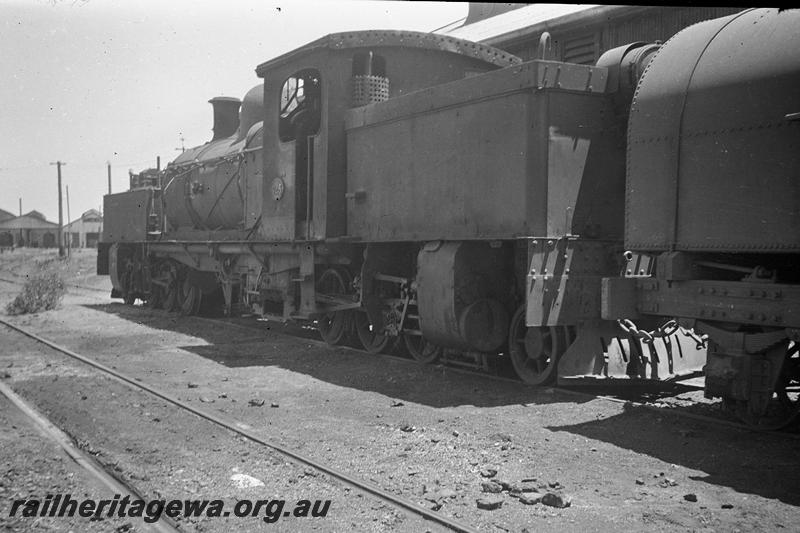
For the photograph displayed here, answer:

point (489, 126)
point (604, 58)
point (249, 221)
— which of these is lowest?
point (249, 221)

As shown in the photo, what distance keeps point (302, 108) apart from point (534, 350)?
4.93 m

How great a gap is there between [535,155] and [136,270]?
43.2 feet

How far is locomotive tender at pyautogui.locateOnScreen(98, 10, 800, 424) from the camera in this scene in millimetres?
5141

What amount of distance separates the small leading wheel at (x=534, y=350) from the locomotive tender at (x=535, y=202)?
0.02 meters

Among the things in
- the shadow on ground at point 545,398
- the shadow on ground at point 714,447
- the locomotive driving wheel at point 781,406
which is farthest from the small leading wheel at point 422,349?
the locomotive driving wheel at point 781,406

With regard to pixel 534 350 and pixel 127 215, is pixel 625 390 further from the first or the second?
pixel 127 215

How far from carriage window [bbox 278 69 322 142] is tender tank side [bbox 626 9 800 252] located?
538cm

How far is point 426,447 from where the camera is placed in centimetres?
533

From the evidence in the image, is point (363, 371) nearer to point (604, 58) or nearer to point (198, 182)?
point (604, 58)

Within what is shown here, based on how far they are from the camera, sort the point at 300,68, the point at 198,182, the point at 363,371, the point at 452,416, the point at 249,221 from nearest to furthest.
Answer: the point at 452,416
the point at 363,371
the point at 300,68
the point at 249,221
the point at 198,182

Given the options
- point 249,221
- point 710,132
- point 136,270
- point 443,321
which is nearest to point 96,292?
point 136,270

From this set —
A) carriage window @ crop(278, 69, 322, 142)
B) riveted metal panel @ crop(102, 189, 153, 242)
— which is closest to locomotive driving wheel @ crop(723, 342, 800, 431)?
carriage window @ crop(278, 69, 322, 142)

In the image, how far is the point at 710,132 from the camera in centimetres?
533

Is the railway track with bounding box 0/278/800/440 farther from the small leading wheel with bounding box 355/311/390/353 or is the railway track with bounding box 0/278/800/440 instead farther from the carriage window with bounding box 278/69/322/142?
the carriage window with bounding box 278/69/322/142
